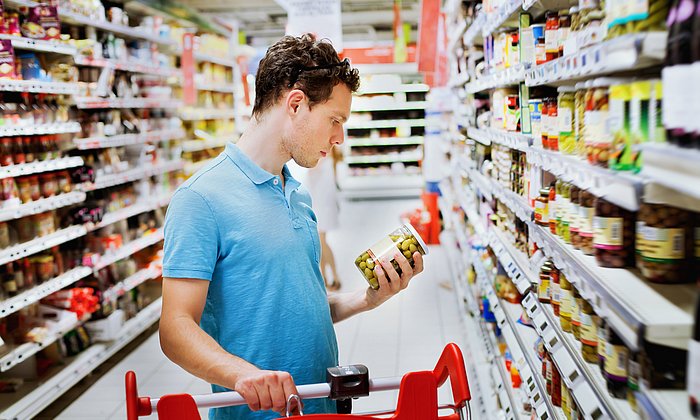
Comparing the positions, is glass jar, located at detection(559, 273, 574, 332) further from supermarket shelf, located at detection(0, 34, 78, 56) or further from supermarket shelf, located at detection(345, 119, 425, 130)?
supermarket shelf, located at detection(345, 119, 425, 130)

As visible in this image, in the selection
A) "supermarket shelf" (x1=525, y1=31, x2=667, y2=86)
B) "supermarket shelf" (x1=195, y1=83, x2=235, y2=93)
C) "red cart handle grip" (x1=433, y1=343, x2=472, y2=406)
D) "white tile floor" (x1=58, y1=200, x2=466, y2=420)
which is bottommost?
"white tile floor" (x1=58, y1=200, x2=466, y2=420)

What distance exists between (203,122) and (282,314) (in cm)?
713

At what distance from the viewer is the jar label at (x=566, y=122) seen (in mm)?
2078

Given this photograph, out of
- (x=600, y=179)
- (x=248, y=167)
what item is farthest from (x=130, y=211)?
(x=600, y=179)

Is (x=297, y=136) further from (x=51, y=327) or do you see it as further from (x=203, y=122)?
(x=203, y=122)

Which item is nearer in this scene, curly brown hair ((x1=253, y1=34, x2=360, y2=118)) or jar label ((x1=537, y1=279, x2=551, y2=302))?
curly brown hair ((x1=253, y1=34, x2=360, y2=118))

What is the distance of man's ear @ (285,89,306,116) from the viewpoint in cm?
200

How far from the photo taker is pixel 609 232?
5.47 feet

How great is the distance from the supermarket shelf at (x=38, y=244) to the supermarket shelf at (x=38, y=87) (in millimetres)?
920

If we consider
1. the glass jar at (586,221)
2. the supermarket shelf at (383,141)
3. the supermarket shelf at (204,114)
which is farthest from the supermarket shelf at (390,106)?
the glass jar at (586,221)

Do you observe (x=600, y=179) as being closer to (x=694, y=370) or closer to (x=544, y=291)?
(x=694, y=370)

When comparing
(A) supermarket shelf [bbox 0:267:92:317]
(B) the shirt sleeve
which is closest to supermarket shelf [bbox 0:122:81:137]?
(A) supermarket shelf [bbox 0:267:92:317]

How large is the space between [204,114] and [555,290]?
631 cm

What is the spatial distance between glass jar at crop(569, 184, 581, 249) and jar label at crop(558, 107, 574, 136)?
0.59 feet
